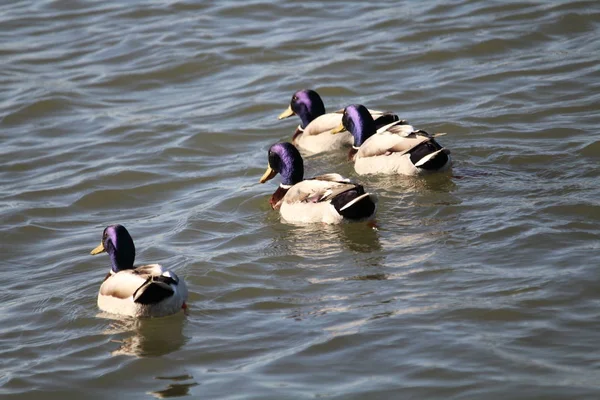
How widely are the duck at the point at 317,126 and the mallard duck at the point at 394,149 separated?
0.42 metres

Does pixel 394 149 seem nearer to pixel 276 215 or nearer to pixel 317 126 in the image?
pixel 276 215

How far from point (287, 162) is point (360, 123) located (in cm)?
149

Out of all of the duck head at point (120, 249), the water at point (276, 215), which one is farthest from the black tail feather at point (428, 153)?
the duck head at point (120, 249)

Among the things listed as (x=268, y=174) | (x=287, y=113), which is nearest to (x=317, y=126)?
(x=287, y=113)

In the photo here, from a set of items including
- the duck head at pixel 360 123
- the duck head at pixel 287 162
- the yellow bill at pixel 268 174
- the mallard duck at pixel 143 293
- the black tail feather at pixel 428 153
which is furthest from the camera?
the duck head at pixel 360 123

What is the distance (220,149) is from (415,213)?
380cm

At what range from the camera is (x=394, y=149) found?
37.5 feet

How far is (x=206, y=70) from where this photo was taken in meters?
16.3

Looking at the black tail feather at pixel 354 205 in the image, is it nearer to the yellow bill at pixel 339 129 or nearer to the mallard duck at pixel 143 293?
the mallard duck at pixel 143 293

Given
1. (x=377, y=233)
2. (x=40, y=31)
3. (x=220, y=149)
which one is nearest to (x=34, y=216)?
(x=220, y=149)

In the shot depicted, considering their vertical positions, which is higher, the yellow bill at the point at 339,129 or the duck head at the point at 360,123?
the duck head at the point at 360,123

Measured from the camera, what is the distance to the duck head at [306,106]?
13633mm

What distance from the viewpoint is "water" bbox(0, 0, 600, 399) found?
23.9 feet

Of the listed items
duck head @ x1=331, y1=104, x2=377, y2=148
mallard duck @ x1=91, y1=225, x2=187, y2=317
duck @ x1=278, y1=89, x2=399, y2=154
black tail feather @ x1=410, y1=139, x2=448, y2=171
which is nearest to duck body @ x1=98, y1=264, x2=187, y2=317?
mallard duck @ x1=91, y1=225, x2=187, y2=317
